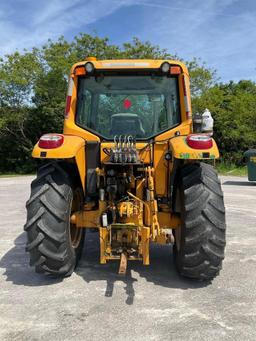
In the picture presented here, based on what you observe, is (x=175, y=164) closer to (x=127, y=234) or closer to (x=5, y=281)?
(x=127, y=234)

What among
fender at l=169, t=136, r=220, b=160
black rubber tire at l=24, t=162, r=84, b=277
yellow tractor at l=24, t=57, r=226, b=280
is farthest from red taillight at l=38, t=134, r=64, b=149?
fender at l=169, t=136, r=220, b=160

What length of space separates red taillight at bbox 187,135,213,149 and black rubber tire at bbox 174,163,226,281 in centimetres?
37

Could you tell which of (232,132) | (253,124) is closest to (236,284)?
(232,132)

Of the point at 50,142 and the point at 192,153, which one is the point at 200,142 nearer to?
the point at 192,153

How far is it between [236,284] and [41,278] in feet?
6.72

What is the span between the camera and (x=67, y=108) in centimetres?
479

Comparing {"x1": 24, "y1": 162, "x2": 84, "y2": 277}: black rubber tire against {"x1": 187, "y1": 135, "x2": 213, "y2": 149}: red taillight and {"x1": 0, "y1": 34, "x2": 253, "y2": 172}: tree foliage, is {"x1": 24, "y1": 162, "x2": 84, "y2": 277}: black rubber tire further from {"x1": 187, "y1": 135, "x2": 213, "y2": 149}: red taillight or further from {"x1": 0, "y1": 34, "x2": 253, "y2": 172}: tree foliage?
{"x1": 0, "y1": 34, "x2": 253, "y2": 172}: tree foliage

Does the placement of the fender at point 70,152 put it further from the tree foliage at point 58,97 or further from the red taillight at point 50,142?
the tree foliage at point 58,97

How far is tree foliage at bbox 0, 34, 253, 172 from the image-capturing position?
2658cm

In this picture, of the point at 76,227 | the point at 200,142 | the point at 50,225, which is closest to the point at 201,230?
the point at 200,142

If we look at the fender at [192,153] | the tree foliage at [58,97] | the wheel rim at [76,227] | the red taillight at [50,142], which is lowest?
the wheel rim at [76,227]

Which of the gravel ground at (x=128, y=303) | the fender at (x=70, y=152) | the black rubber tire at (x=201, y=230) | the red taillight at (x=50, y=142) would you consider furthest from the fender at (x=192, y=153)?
the gravel ground at (x=128, y=303)

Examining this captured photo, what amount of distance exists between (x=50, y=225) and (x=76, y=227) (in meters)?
0.95

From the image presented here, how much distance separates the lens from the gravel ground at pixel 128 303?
3098mm
